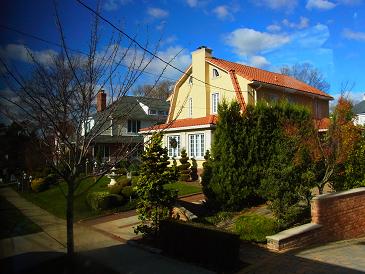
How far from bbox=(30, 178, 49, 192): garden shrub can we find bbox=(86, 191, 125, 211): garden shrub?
509 centimetres

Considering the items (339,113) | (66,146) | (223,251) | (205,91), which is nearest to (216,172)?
(339,113)

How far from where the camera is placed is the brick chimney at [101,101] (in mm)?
7786

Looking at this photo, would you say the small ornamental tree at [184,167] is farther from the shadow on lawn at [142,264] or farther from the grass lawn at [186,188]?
the shadow on lawn at [142,264]

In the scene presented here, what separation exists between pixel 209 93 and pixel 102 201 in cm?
1649

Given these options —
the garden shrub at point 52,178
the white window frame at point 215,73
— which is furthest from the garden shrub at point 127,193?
the white window frame at point 215,73

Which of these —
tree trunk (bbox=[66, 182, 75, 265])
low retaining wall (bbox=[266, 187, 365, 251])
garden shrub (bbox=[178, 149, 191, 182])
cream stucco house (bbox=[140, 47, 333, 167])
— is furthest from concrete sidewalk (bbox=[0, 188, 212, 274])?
cream stucco house (bbox=[140, 47, 333, 167])

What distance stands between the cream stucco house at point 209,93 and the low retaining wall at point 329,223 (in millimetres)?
14094

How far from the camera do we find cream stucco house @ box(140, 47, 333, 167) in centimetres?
2697

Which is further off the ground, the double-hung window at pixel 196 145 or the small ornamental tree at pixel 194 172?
the double-hung window at pixel 196 145

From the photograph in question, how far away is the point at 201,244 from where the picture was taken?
861 cm

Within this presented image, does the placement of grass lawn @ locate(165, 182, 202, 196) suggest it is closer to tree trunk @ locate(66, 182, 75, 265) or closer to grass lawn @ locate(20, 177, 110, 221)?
grass lawn @ locate(20, 177, 110, 221)

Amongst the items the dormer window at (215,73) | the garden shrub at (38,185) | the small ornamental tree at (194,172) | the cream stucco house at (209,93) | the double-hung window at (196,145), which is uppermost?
the dormer window at (215,73)

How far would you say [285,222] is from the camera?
11.4m

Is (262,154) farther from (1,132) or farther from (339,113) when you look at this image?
(1,132)
